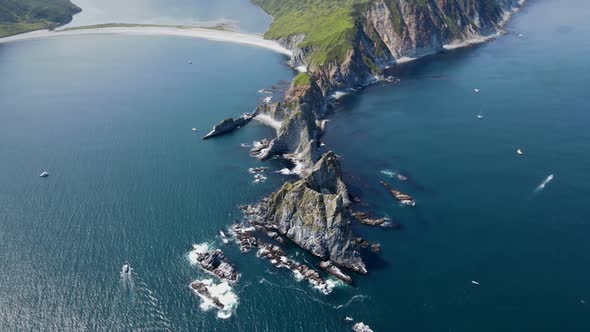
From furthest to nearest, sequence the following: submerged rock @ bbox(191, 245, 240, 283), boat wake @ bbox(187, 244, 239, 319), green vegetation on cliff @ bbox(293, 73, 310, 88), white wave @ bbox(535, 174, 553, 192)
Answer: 1. green vegetation on cliff @ bbox(293, 73, 310, 88)
2. white wave @ bbox(535, 174, 553, 192)
3. submerged rock @ bbox(191, 245, 240, 283)
4. boat wake @ bbox(187, 244, 239, 319)

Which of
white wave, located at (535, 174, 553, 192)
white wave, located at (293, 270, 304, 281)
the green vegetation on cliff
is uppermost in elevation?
the green vegetation on cliff

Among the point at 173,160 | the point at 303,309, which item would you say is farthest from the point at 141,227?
the point at 303,309

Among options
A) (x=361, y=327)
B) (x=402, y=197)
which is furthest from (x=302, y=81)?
(x=361, y=327)

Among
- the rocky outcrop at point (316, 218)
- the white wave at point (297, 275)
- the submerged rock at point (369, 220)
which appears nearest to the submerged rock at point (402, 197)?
the submerged rock at point (369, 220)

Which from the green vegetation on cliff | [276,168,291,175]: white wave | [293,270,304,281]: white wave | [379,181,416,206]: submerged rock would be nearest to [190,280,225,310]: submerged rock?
[293,270,304,281]: white wave

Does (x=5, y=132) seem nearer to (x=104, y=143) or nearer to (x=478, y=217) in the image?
(x=104, y=143)

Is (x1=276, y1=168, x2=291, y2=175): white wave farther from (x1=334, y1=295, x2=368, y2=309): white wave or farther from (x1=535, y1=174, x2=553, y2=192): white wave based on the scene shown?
(x1=535, y1=174, x2=553, y2=192): white wave

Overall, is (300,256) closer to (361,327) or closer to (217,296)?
(217,296)
